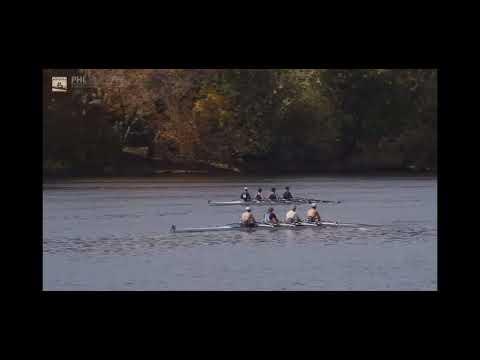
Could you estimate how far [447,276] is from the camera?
9.81 meters

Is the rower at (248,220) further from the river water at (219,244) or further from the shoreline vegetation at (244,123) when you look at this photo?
the shoreline vegetation at (244,123)

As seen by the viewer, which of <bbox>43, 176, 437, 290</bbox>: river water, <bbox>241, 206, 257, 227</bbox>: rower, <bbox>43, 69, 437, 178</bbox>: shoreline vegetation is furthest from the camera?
<bbox>43, 69, 437, 178</bbox>: shoreline vegetation

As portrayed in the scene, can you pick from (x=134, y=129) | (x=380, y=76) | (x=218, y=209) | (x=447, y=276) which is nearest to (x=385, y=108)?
(x=380, y=76)

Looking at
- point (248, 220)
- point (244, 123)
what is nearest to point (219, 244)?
point (248, 220)

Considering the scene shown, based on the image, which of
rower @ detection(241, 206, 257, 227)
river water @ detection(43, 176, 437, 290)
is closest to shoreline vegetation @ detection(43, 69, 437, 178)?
river water @ detection(43, 176, 437, 290)

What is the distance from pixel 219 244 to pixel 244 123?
1749 cm

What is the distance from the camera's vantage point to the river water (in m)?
18.8

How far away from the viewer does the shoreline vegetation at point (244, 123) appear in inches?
1385

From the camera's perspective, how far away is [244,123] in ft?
132

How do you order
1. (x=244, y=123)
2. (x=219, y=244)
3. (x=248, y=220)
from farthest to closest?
(x=244, y=123) < (x=219, y=244) < (x=248, y=220)

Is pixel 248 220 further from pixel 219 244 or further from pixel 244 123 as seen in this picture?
pixel 244 123

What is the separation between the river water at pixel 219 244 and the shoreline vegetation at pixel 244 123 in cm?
172

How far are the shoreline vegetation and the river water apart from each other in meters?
1.72

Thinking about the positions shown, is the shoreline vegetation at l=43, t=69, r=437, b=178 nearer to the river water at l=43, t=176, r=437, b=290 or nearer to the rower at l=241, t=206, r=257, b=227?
the river water at l=43, t=176, r=437, b=290
